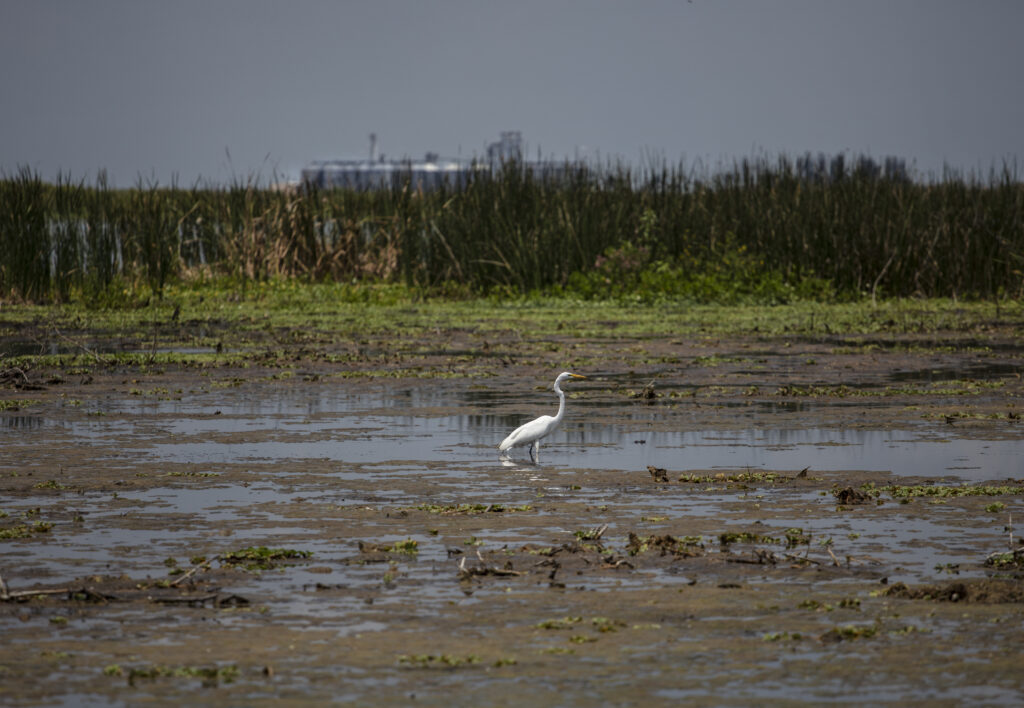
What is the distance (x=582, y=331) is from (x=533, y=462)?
1037 centimetres

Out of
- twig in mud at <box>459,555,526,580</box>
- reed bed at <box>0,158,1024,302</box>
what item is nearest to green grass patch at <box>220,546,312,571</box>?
twig in mud at <box>459,555,526,580</box>

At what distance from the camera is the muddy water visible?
192 inches

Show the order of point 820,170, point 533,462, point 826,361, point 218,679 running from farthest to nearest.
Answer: point 820,170
point 826,361
point 533,462
point 218,679

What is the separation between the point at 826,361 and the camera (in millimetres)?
16031

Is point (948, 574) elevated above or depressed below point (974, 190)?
below

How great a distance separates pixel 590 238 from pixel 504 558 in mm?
19271

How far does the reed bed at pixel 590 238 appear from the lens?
2402 cm

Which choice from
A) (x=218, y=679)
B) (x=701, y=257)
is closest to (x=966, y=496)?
(x=218, y=679)

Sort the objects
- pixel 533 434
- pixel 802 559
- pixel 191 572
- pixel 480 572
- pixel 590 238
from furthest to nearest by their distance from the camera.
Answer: pixel 590 238, pixel 533 434, pixel 802 559, pixel 480 572, pixel 191 572

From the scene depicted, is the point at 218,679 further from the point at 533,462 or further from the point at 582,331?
the point at 582,331

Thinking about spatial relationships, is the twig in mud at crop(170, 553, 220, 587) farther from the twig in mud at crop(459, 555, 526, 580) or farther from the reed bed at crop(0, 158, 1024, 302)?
the reed bed at crop(0, 158, 1024, 302)

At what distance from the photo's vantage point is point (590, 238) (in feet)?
84.1

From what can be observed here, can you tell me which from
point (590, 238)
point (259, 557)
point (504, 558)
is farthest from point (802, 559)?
point (590, 238)

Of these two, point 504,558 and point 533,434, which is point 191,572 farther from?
point 533,434
